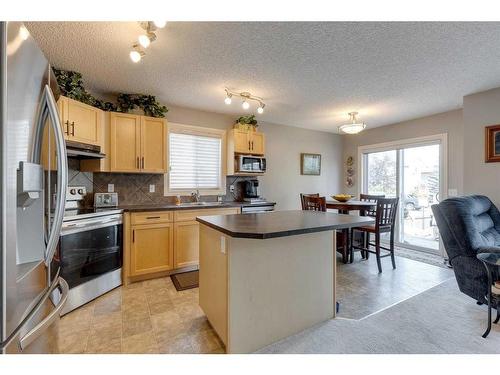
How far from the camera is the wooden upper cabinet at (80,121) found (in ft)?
7.82

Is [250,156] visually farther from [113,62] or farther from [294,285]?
[294,285]

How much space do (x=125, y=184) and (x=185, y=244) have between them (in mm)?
1202

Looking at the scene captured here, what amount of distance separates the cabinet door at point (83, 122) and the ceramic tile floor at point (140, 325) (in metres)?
1.75

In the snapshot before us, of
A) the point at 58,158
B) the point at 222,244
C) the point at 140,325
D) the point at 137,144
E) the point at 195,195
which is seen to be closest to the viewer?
the point at 58,158

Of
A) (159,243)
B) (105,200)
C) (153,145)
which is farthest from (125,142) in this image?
(159,243)

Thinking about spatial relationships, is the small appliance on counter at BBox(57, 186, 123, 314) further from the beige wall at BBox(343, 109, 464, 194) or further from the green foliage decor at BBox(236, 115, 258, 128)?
the beige wall at BBox(343, 109, 464, 194)

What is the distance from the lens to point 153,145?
10.4ft

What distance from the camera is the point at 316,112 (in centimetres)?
392

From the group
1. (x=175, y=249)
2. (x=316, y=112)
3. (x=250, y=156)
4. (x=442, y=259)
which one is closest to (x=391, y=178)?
(x=442, y=259)

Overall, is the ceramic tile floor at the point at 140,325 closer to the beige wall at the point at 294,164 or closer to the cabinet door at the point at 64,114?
the cabinet door at the point at 64,114

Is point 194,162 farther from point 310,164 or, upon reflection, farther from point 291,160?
point 310,164

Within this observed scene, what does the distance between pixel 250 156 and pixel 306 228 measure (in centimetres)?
252

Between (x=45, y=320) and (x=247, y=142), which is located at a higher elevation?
(x=247, y=142)

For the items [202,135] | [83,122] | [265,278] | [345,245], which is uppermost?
[202,135]
